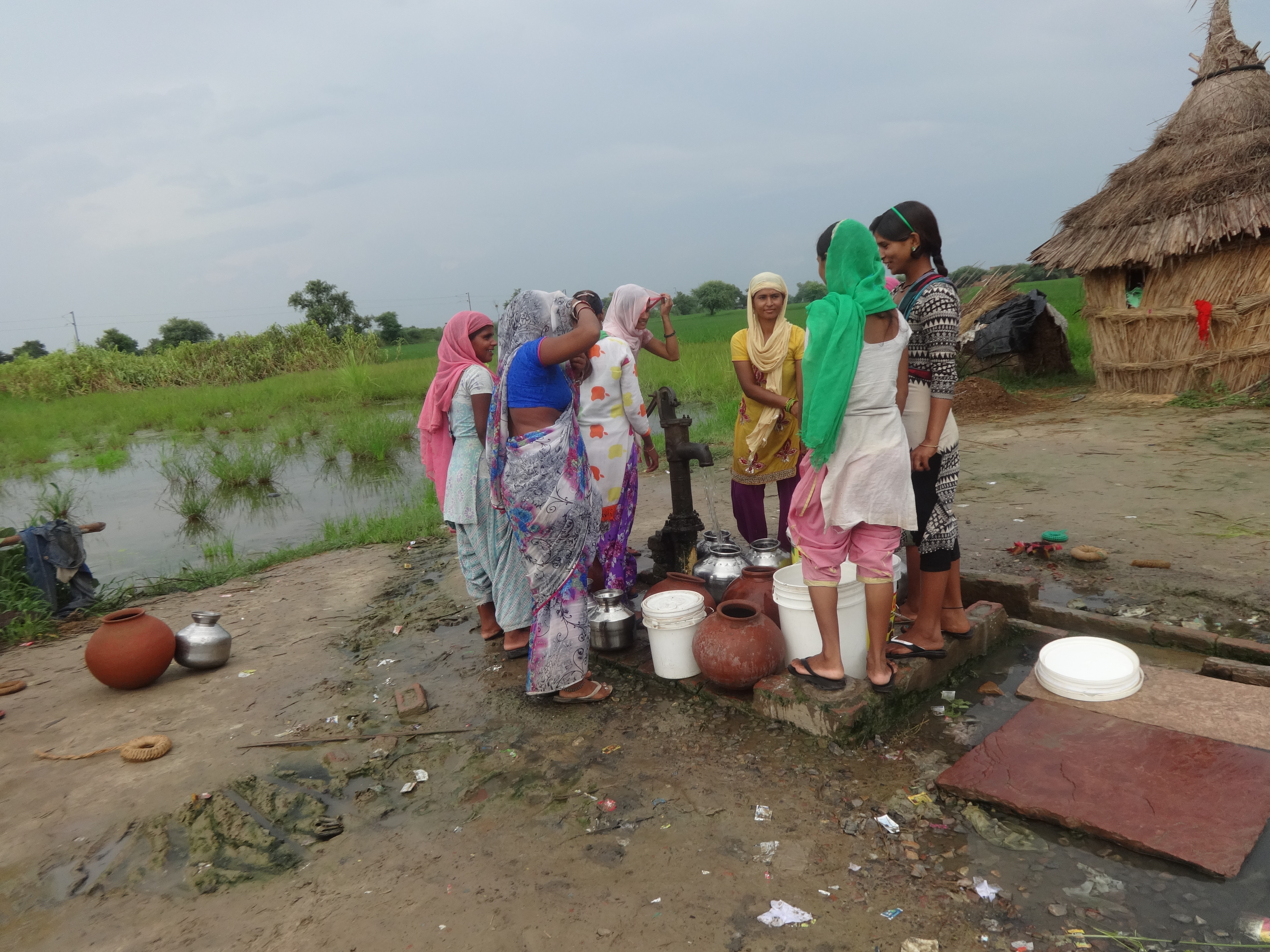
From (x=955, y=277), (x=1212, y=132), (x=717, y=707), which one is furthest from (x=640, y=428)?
(x=955, y=277)

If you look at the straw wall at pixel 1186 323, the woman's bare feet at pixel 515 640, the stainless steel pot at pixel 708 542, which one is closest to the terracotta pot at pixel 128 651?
the woman's bare feet at pixel 515 640

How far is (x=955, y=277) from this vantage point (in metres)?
13.1

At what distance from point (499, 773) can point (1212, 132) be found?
10.1 meters

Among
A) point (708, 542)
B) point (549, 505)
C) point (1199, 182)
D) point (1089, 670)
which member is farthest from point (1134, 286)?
point (549, 505)

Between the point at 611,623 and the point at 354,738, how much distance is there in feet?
3.93

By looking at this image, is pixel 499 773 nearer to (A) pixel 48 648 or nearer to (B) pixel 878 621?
(B) pixel 878 621

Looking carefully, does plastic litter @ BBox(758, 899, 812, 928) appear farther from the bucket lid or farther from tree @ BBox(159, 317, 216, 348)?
tree @ BBox(159, 317, 216, 348)

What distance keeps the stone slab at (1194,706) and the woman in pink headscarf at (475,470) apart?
2269 mm

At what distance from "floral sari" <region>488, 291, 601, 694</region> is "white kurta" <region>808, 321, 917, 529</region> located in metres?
1.07

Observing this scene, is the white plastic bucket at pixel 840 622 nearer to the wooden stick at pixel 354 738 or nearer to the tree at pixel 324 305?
the wooden stick at pixel 354 738

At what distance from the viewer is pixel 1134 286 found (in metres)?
9.13

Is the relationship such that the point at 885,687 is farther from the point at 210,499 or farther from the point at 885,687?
the point at 210,499

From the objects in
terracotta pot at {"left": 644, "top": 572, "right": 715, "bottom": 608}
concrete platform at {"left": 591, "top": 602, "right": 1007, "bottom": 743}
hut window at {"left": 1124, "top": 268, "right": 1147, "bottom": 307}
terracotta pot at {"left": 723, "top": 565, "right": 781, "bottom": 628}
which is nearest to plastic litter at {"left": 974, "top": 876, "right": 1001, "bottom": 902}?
concrete platform at {"left": 591, "top": 602, "right": 1007, "bottom": 743}

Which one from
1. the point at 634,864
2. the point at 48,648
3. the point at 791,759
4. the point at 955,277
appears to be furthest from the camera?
the point at 955,277
